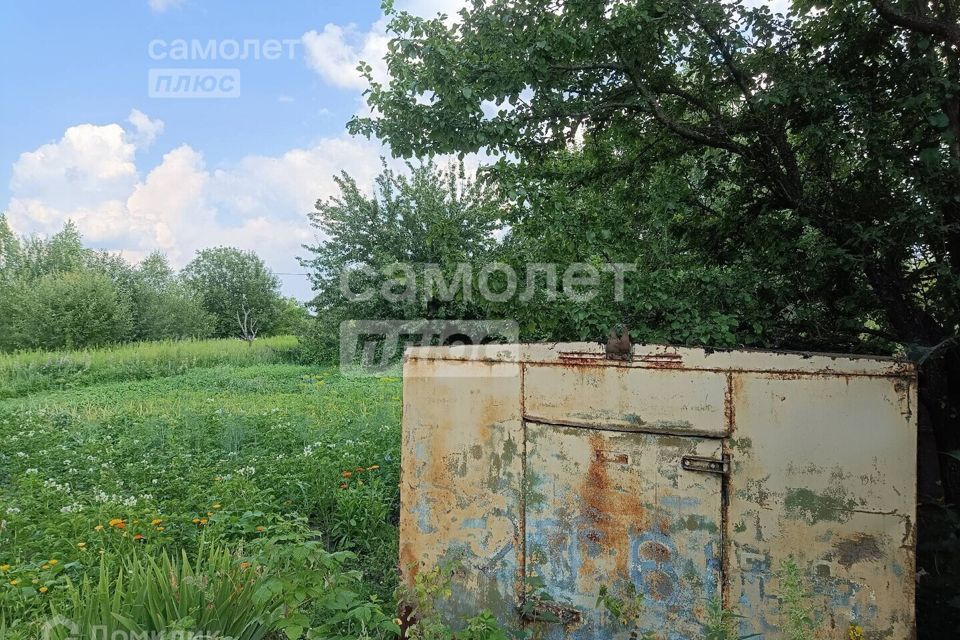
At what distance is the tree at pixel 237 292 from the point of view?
1544 inches

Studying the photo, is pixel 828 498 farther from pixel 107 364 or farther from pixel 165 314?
pixel 165 314

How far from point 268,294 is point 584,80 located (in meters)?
38.9

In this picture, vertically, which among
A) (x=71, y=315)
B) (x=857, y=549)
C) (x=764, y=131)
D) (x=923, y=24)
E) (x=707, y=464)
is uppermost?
(x=923, y=24)

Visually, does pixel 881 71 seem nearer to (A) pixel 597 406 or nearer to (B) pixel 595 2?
(B) pixel 595 2

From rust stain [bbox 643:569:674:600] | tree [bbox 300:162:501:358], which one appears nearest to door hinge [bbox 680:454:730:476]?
rust stain [bbox 643:569:674:600]

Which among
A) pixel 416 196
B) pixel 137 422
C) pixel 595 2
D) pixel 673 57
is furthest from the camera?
pixel 416 196

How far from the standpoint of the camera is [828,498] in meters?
2.44

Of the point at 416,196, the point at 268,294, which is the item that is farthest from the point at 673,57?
the point at 268,294

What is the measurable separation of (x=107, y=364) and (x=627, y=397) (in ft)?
58.9

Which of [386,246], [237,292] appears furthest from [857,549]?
[237,292]

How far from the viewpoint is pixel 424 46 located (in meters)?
4.38

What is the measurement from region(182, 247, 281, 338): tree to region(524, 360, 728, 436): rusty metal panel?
38.9 meters

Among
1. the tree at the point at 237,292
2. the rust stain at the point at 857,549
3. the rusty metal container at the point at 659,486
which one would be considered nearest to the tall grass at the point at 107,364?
the rusty metal container at the point at 659,486

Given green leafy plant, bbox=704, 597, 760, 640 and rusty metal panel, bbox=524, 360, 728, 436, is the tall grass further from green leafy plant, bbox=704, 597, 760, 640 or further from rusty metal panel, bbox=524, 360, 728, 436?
green leafy plant, bbox=704, 597, 760, 640
